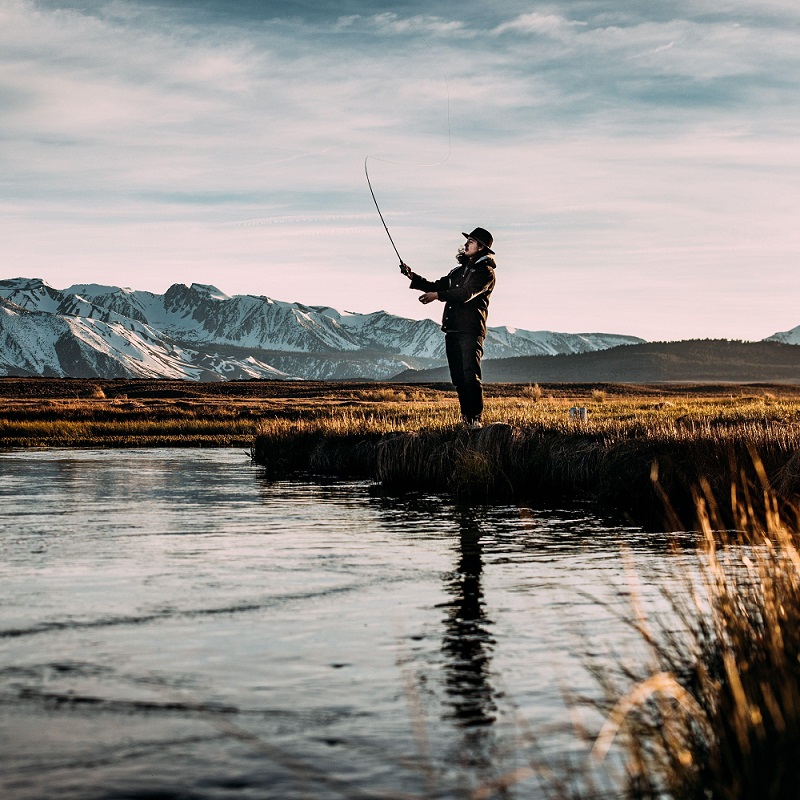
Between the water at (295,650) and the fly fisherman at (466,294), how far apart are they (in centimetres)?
564

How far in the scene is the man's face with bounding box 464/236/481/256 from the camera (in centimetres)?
2030

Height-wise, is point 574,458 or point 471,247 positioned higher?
point 471,247

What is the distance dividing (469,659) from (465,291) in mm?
13033

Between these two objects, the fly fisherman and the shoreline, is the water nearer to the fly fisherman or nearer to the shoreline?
the shoreline

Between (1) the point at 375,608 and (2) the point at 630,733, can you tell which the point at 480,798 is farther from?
(1) the point at 375,608

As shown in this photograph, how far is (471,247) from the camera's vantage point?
20.3 metres

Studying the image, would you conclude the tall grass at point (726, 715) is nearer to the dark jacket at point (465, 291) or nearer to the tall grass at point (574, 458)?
the tall grass at point (574, 458)

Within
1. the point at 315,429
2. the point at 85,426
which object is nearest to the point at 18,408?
the point at 85,426

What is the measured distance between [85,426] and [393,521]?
38.1 metres

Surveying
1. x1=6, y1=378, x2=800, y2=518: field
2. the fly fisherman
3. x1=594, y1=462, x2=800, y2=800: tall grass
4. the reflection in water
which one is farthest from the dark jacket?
x1=594, y1=462, x2=800, y2=800: tall grass

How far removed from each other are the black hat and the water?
6778 millimetres

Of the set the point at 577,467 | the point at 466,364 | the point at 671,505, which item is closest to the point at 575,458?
the point at 577,467

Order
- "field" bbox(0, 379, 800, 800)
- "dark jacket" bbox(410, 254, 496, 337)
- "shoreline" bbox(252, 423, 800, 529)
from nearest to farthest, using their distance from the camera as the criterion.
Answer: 1. "field" bbox(0, 379, 800, 800)
2. "shoreline" bbox(252, 423, 800, 529)
3. "dark jacket" bbox(410, 254, 496, 337)

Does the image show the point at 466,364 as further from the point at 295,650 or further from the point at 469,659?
the point at 469,659
